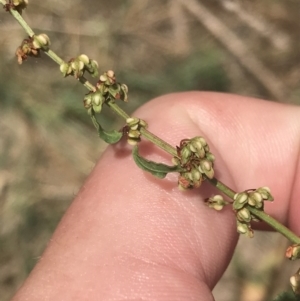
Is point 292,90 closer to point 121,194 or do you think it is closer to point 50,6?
point 50,6

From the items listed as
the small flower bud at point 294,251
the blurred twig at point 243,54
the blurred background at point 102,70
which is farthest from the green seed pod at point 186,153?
the blurred twig at point 243,54

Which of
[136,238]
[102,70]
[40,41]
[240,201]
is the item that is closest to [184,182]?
[240,201]

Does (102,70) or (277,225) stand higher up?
(277,225)

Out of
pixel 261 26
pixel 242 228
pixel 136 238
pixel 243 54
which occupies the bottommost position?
pixel 136 238

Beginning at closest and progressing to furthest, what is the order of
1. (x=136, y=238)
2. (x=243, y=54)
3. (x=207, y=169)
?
(x=207, y=169)
(x=136, y=238)
(x=243, y=54)

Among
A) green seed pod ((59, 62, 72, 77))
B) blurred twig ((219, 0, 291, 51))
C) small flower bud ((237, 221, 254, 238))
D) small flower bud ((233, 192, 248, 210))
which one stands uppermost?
blurred twig ((219, 0, 291, 51))

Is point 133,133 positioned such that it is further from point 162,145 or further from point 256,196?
point 256,196

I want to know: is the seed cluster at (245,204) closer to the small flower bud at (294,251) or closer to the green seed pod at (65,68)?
the small flower bud at (294,251)

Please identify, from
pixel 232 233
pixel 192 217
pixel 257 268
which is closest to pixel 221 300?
pixel 257 268

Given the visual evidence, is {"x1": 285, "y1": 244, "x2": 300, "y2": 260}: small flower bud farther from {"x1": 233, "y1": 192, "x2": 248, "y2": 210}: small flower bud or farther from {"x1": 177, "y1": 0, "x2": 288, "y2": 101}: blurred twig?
{"x1": 177, "y1": 0, "x2": 288, "y2": 101}: blurred twig

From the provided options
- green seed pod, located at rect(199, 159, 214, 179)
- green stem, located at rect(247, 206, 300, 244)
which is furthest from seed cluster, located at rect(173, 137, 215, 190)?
green stem, located at rect(247, 206, 300, 244)
